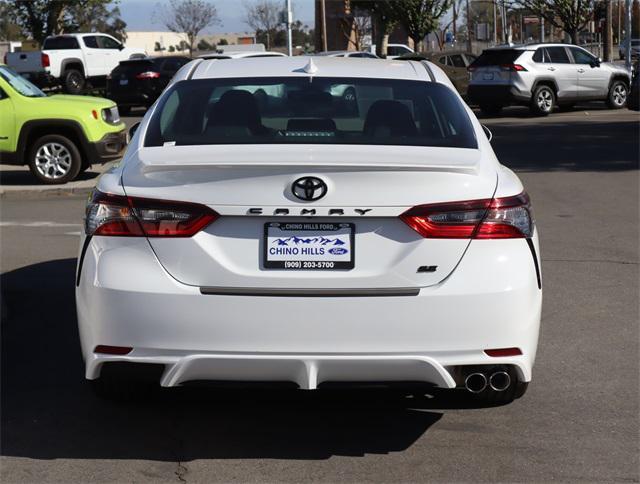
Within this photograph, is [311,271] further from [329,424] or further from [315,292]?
[329,424]

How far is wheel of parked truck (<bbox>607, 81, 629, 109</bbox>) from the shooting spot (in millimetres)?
29516

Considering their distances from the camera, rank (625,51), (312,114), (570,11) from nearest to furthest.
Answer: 1. (312,114)
2. (625,51)
3. (570,11)

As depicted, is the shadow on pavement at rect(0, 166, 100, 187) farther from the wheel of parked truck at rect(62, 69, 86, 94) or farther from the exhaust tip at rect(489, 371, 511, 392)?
the wheel of parked truck at rect(62, 69, 86, 94)

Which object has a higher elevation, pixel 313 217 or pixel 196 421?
pixel 313 217

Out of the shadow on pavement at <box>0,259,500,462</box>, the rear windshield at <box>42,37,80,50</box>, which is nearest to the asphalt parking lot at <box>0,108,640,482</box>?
the shadow on pavement at <box>0,259,500,462</box>

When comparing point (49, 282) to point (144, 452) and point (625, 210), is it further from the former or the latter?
point (625, 210)

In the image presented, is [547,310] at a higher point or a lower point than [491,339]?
lower

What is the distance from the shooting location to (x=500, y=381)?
480cm

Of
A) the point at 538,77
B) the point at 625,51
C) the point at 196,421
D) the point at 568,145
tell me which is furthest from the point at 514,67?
the point at 196,421

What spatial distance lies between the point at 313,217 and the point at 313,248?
0.13 m

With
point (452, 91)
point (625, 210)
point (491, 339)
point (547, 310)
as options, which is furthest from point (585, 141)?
point (491, 339)

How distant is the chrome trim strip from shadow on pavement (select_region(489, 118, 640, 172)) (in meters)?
12.7

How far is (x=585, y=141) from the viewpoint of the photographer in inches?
833

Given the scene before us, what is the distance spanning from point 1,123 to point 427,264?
12.6m
